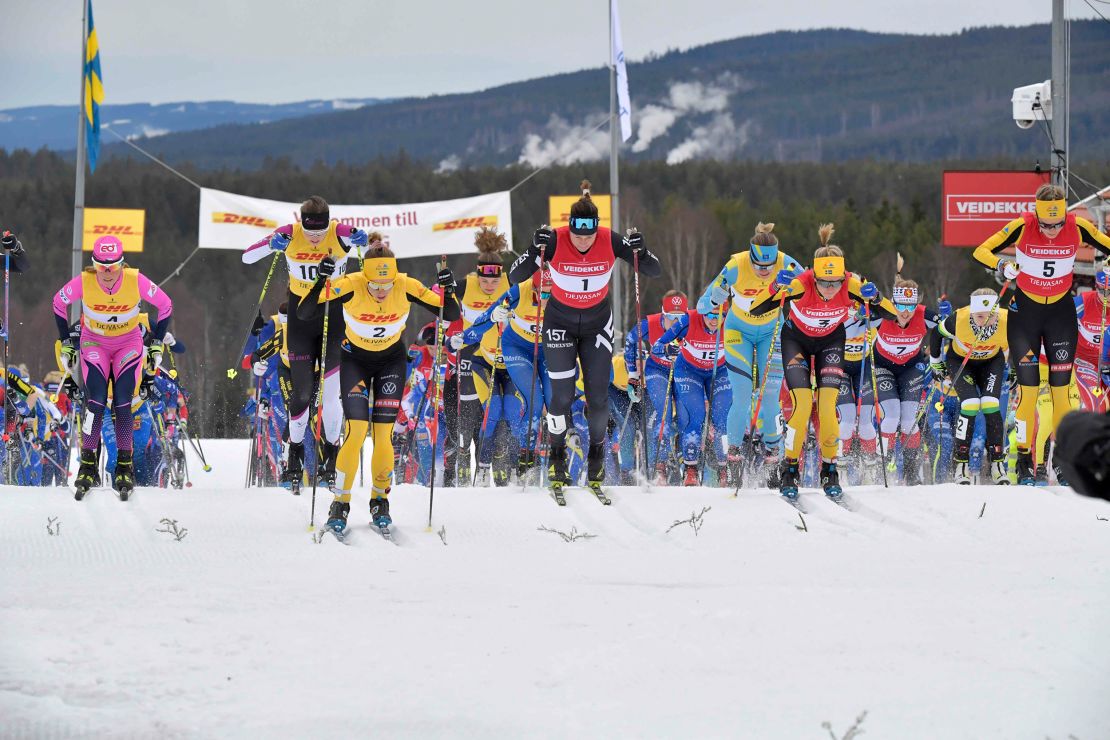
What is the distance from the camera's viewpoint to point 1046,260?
978 centimetres

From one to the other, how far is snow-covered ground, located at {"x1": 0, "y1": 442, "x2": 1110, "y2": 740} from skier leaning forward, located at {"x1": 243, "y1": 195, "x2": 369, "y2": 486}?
38.7 inches

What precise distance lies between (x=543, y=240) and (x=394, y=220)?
1228 centimetres

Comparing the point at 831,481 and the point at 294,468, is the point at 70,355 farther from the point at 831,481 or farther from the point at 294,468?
the point at 831,481

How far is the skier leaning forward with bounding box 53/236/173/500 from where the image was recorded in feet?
32.4

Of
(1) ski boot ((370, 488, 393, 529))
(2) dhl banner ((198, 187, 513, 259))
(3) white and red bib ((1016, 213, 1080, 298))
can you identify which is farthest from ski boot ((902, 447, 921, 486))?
(2) dhl banner ((198, 187, 513, 259))

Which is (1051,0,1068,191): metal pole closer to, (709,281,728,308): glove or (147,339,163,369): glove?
(709,281,728,308): glove

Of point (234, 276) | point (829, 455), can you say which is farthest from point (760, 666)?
point (234, 276)

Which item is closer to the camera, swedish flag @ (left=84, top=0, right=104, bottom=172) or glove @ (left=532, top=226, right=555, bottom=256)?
glove @ (left=532, top=226, right=555, bottom=256)

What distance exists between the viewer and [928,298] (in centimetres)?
5762

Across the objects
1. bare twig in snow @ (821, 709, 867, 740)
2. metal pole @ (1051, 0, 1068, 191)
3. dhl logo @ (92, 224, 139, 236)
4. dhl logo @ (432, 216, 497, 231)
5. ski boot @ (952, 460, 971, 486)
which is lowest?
bare twig in snow @ (821, 709, 867, 740)

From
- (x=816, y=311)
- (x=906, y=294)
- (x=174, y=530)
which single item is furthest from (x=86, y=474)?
(x=906, y=294)

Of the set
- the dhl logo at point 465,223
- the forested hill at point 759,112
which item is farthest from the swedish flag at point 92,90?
the forested hill at point 759,112

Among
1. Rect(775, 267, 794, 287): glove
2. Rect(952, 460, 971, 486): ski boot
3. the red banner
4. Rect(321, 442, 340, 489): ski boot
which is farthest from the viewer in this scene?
the red banner

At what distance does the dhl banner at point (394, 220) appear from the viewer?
2083 centimetres
